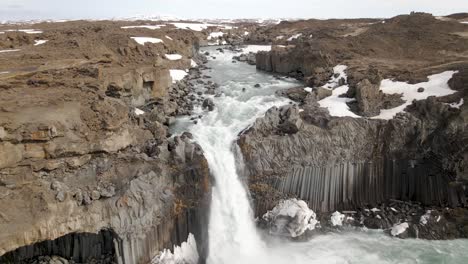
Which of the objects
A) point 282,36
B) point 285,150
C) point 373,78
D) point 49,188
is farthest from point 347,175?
point 282,36

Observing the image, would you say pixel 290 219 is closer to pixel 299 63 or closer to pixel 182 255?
pixel 182 255

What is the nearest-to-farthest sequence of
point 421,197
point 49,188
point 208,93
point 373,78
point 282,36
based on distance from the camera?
1. point 49,188
2. point 421,197
3. point 373,78
4. point 208,93
5. point 282,36

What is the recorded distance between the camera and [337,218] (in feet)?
65.4

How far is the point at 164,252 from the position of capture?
16.7m

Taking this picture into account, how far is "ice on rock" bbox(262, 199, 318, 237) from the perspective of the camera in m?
18.8

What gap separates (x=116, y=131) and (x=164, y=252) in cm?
615

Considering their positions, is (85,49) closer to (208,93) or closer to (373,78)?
(208,93)

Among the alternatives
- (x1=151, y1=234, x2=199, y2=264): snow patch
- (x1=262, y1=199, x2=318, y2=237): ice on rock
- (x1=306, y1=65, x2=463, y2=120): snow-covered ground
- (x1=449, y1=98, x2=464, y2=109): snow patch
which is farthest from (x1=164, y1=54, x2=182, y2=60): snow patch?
(x1=449, y1=98, x2=464, y2=109): snow patch

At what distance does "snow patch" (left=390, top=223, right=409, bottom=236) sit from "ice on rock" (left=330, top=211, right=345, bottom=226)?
8.25 feet

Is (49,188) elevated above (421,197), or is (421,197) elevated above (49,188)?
(49,188)

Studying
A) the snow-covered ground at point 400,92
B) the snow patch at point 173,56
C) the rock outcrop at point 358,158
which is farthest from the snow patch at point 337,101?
the snow patch at point 173,56

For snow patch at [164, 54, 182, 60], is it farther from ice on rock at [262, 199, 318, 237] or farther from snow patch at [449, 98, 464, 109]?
snow patch at [449, 98, 464, 109]

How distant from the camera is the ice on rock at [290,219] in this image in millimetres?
18812

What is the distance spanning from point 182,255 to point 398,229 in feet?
36.0
